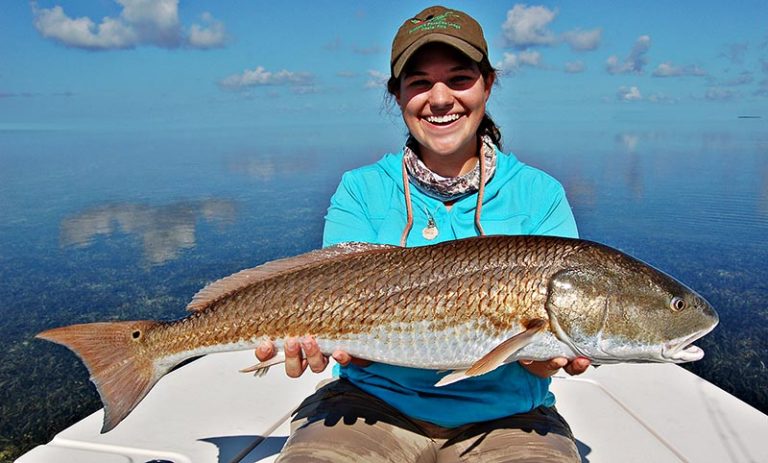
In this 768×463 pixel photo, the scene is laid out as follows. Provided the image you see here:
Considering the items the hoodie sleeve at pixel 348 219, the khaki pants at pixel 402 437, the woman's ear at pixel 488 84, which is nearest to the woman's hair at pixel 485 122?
the woman's ear at pixel 488 84

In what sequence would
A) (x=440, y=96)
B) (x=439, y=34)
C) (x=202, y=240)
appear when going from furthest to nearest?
(x=202, y=240), (x=440, y=96), (x=439, y=34)

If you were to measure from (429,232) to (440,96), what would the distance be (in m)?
0.72

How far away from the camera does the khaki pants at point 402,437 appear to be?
2.80 metres

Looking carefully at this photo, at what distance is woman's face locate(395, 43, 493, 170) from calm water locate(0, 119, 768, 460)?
228 centimetres

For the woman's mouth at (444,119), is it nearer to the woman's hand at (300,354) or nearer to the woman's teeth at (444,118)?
the woman's teeth at (444,118)

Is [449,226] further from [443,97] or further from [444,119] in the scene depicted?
[443,97]

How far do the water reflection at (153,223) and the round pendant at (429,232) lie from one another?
25.9ft

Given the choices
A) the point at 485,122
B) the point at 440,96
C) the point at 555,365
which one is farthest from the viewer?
the point at 485,122

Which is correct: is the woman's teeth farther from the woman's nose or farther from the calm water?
the calm water

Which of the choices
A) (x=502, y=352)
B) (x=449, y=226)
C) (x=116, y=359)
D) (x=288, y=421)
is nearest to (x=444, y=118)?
(x=449, y=226)

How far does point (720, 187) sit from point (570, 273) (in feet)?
58.1

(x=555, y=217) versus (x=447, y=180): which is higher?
(x=447, y=180)

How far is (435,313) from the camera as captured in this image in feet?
8.86

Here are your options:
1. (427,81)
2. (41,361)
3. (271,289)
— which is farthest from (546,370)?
(41,361)
